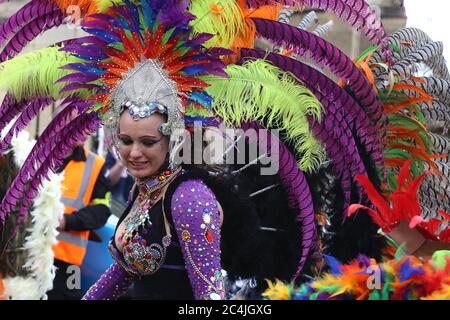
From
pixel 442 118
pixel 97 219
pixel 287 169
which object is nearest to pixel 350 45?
pixel 97 219

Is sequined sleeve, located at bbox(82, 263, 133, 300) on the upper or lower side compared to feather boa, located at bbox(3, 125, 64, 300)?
lower

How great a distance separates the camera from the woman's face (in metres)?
3.47

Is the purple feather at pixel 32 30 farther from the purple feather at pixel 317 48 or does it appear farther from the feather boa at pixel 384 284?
the feather boa at pixel 384 284

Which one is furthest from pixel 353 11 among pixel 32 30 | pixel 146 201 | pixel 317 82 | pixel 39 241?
pixel 39 241

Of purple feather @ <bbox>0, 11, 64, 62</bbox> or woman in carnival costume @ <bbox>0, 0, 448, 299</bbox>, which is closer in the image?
woman in carnival costume @ <bbox>0, 0, 448, 299</bbox>

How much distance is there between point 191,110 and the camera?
11.7 feet

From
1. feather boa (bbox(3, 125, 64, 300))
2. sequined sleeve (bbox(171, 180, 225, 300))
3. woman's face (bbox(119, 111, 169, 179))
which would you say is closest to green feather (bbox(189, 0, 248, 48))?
woman's face (bbox(119, 111, 169, 179))

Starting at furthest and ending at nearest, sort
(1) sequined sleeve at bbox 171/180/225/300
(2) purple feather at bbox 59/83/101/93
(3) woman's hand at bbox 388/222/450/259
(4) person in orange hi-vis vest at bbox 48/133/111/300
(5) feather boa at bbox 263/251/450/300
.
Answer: (4) person in orange hi-vis vest at bbox 48/133/111/300, (2) purple feather at bbox 59/83/101/93, (1) sequined sleeve at bbox 171/180/225/300, (3) woman's hand at bbox 388/222/450/259, (5) feather boa at bbox 263/251/450/300

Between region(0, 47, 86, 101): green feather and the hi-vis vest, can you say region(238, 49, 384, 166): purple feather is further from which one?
the hi-vis vest

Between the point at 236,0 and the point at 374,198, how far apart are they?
3.20 ft

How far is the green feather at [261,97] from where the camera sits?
3521mm

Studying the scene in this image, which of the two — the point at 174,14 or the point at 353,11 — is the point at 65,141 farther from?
the point at 353,11

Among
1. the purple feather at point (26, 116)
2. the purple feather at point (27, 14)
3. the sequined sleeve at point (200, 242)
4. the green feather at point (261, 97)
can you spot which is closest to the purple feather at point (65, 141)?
the purple feather at point (26, 116)

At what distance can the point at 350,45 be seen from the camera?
26.0 feet
